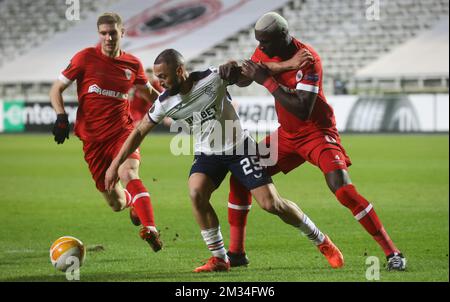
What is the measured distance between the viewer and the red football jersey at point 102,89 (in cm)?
837

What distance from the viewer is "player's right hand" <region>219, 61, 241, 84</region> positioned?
Answer: 6.80m

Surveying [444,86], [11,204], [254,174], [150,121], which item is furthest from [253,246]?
[444,86]

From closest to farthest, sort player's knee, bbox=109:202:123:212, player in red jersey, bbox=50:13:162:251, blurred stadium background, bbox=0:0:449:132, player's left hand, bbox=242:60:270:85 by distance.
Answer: player's left hand, bbox=242:60:270:85
player in red jersey, bbox=50:13:162:251
player's knee, bbox=109:202:123:212
blurred stadium background, bbox=0:0:449:132

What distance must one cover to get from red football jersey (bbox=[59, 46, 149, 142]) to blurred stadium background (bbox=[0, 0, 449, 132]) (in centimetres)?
1823

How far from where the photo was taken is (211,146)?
23.0 ft

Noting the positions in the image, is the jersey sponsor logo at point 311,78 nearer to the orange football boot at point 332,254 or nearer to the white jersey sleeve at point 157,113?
the white jersey sleeve at point 157,113

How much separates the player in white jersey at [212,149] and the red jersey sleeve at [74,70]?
1713 mm

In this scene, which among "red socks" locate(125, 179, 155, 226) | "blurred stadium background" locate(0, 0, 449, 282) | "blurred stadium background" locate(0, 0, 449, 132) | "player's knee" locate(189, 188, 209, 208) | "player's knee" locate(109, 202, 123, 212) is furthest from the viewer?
"blurred stadium background" locate(0, 0, 449, 132)

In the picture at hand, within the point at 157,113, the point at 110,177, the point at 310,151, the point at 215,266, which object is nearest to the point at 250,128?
the point at 310,151

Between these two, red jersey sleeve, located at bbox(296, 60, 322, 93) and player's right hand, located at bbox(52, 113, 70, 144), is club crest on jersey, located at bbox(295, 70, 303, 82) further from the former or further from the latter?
player's right hand, located at bbox(52, 113, 70, 144)


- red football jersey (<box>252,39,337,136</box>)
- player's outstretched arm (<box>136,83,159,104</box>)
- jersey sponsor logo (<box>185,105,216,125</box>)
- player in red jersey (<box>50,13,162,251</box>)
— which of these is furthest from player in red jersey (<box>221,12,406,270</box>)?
player's outstretched arm (<box>136,83,159,104</box>)

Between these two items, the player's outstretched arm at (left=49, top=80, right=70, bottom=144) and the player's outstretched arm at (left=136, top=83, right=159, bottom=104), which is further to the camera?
the player's outstretched arm at (left=136, top=83, right=159, bottom=104)

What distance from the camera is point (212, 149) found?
23.0 ft

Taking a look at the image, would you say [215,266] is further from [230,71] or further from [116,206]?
[116,206]
